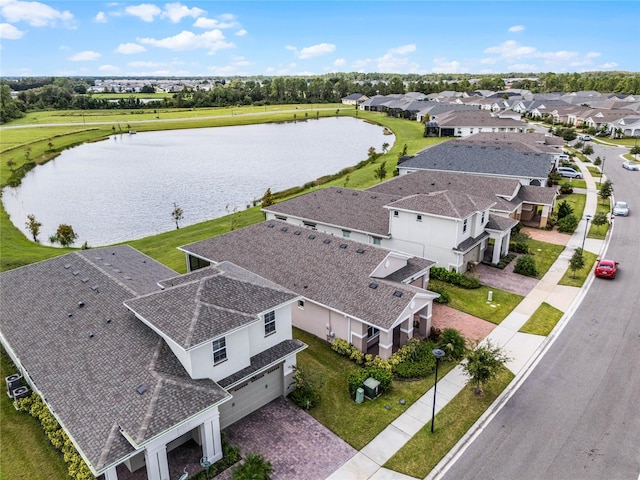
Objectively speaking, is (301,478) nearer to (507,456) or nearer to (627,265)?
(507,456)

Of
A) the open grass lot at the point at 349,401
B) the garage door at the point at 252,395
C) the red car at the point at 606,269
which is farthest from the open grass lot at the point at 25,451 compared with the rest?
the red car at the point at 606,269

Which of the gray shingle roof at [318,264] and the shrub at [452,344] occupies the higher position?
the gray shingle roof at [318,264]

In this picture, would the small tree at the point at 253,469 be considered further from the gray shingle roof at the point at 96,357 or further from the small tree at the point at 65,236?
the small tree at the point at 65,236

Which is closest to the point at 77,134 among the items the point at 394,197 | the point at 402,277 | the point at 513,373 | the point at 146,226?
the point at 146,226

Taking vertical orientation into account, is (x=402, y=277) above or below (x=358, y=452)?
above

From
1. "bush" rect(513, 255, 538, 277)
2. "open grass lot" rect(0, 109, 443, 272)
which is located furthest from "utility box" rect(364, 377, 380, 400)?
"open grass lot" rect(0, 109, 443, 272)

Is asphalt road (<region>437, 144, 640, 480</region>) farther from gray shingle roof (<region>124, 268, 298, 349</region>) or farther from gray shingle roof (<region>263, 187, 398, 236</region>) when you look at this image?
gray shingle roof (<region>263, 187, 398, 236</region>)
